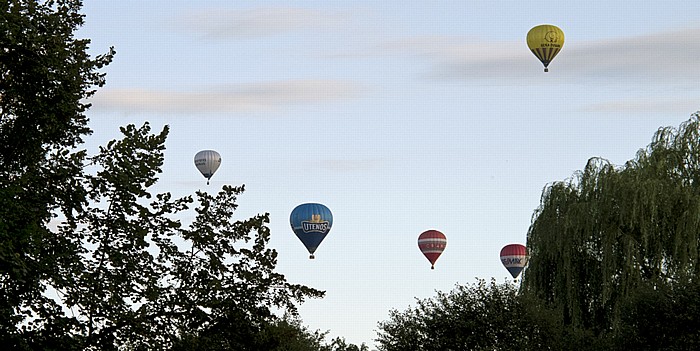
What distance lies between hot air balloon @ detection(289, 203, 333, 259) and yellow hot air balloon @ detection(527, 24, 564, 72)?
717 inches

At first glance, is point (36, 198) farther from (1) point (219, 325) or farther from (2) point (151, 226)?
(1) point (219, 325)

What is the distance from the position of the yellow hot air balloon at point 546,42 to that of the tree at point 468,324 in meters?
21.9

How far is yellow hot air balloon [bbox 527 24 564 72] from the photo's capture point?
70188mm

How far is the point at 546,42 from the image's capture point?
7019 centimetres

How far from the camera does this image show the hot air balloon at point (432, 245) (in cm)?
9031

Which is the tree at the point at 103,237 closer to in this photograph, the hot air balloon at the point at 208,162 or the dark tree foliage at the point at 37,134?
the dark tree foliage at the point at 37,134

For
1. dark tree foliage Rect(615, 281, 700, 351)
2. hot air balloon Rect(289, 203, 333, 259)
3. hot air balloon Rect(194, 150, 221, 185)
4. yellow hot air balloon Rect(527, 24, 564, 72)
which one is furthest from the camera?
hot air balloon Rect(194, 150, 221, 185)

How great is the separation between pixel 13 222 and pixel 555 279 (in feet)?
83.3

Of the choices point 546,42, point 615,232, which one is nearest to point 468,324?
point 615,232

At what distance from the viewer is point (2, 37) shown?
25.8m

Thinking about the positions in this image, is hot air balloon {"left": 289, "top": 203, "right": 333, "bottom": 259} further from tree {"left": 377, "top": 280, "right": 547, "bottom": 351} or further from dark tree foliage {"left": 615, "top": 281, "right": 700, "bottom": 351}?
dark tree foliage {"left": 615, "top": 281, "right": 700, "bottom": 351}

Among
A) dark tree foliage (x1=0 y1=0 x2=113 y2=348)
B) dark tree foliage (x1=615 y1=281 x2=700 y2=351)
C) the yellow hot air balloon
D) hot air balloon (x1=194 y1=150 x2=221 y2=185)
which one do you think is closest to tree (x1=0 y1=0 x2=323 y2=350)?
dark tree foliage (x1=0 y1=0 x2=113 y2=348)

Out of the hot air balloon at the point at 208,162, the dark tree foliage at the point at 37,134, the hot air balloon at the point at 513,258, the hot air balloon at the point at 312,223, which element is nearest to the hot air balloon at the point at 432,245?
the hot air balloon at the point at 513,258

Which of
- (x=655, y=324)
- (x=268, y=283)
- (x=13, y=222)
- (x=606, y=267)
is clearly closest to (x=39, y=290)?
(x=13, y=222)
